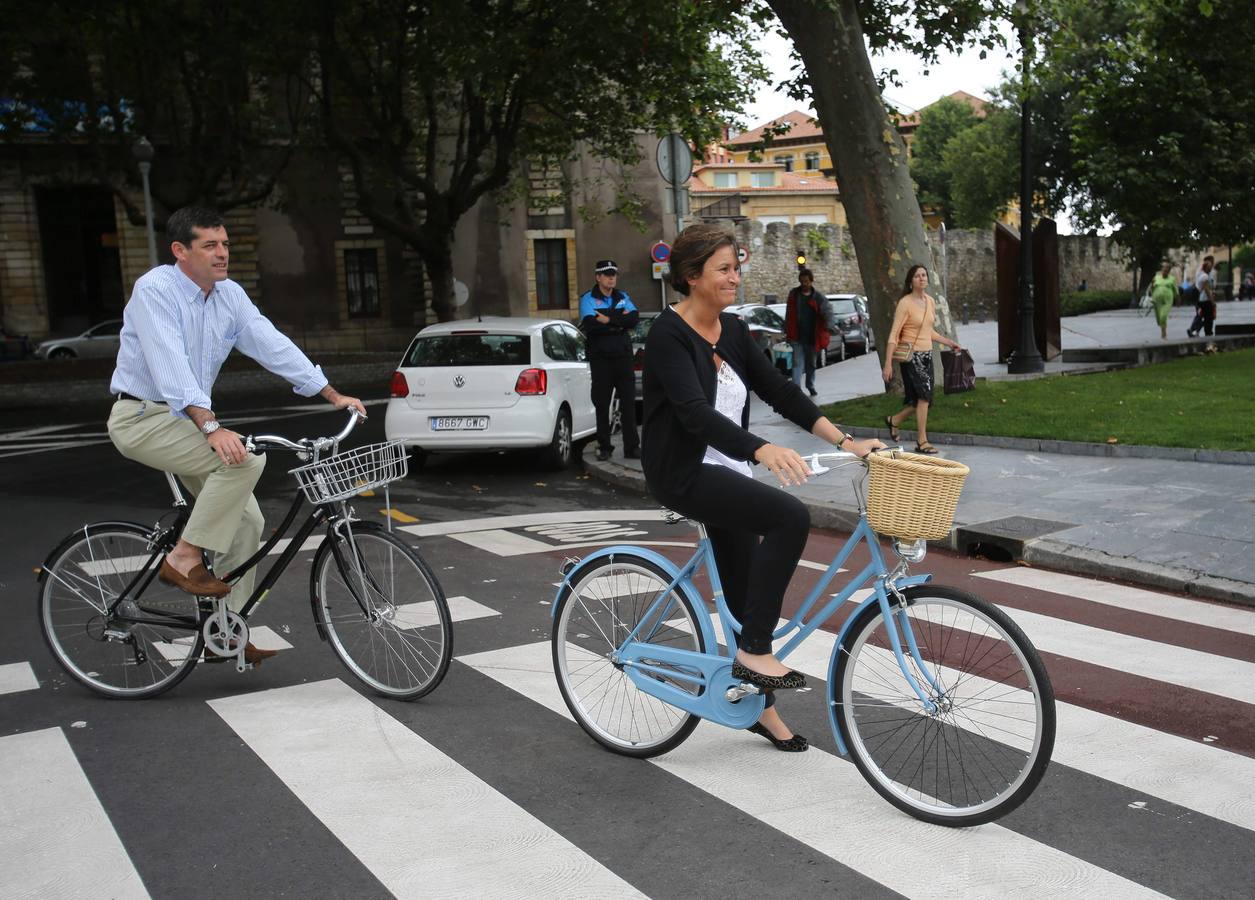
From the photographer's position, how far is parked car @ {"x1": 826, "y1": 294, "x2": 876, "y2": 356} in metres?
31.1

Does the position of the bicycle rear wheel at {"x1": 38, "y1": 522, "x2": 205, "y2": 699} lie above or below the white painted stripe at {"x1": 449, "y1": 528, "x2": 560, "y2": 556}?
above

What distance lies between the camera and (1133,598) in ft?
22.9

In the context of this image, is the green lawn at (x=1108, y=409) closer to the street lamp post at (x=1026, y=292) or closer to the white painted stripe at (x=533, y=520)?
the street lamp post at (x=1026, y=292)

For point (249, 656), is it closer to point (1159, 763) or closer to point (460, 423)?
point (1159, 763)

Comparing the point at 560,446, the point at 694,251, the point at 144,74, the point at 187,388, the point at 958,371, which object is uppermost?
the point at 144,74

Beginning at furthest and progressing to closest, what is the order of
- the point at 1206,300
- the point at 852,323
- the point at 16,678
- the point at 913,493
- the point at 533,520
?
the point at 852,323
the point at 1206,300
the point at 533,520
the point at 16,678
the point at 913,493

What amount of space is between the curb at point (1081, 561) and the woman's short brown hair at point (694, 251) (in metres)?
2.52

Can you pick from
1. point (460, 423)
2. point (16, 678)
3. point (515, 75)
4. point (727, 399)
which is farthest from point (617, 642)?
point (515, 75)

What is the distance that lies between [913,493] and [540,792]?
159cm

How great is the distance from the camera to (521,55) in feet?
82.3

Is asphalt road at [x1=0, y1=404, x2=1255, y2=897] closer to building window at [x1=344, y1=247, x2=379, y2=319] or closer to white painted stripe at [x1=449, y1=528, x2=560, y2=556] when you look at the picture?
white painted stripe at [x1=449, y1=528, x2=560, y2=556]

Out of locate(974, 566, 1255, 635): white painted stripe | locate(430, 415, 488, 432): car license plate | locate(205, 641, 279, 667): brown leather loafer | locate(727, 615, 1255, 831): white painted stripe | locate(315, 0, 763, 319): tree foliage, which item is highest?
locate(315, 0, 763, 319): tree foliage

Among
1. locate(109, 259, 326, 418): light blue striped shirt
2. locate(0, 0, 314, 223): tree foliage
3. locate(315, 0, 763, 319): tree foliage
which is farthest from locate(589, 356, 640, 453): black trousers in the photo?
locate(0, 0, 314, 223): tree foliage

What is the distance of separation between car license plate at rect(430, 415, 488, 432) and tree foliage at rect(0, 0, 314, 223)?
1701 centimetres
